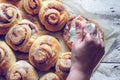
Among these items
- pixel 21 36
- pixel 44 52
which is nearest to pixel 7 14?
pixel 21 36

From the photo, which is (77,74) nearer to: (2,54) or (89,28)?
(89,28)

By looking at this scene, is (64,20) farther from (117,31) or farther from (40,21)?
(117,31)

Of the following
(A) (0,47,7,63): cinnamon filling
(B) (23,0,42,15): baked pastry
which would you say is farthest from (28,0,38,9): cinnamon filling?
(A) (0,47,7,63): cinnamon filling

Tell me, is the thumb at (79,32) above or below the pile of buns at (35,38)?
above

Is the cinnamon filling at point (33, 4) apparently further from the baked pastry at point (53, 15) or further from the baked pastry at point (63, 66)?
the baked pastry at point (63, 66)

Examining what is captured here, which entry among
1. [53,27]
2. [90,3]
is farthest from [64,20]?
[90,3]

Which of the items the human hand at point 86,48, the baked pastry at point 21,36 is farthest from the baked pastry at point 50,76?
the human hand at point 86,48
